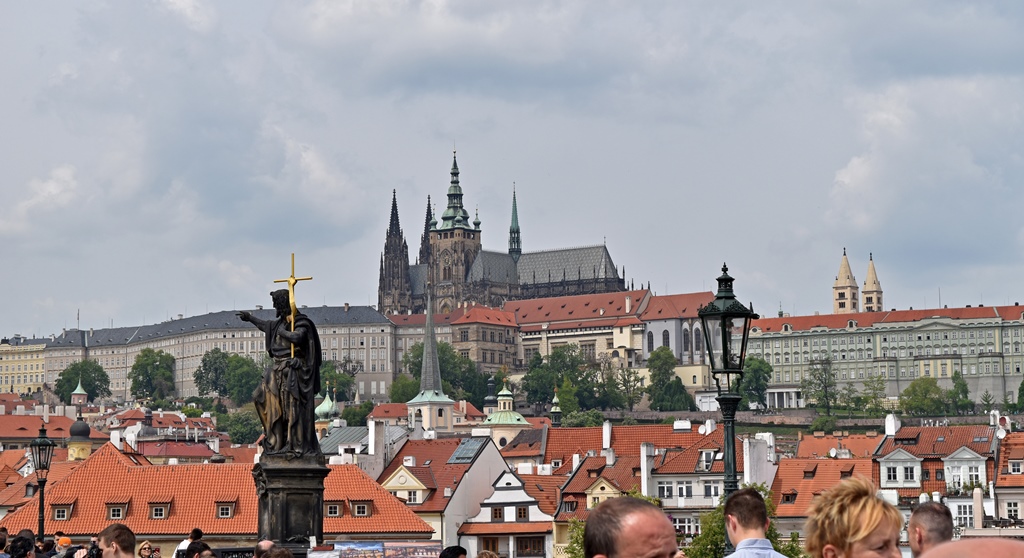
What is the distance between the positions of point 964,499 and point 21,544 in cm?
5163

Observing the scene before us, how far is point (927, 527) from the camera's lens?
8.44 meters

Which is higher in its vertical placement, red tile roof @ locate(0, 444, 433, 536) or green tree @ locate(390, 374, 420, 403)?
green tree @ locate(390, 374, 420, 403)

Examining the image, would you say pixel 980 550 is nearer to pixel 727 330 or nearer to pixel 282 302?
pixel 727 330

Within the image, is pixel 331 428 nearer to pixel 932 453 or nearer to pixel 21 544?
pixel 932 453

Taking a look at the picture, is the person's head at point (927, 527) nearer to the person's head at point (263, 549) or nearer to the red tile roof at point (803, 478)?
the person's head at point (263, 549)

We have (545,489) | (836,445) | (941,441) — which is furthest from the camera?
(836,445)

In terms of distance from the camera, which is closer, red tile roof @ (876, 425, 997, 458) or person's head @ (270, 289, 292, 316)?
person's head @ (270, 289, 292, 316)

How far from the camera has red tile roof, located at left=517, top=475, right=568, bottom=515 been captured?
223 ft

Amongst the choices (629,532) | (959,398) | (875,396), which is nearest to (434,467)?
(629,532)

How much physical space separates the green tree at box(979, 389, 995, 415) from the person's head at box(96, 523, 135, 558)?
7213 inches

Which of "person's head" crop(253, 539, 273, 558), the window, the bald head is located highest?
the bald head

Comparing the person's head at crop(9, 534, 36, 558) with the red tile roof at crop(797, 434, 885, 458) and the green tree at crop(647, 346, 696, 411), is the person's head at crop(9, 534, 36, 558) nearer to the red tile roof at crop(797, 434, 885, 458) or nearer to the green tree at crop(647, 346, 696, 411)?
the red tile roof at crop(797, 434, 885, 458)

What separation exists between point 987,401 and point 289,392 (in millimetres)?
182053

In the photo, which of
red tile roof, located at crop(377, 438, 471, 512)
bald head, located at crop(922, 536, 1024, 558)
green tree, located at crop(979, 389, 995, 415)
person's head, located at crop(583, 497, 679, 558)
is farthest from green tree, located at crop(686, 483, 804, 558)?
green tree, located at crop(979, 389, 995, 415)
